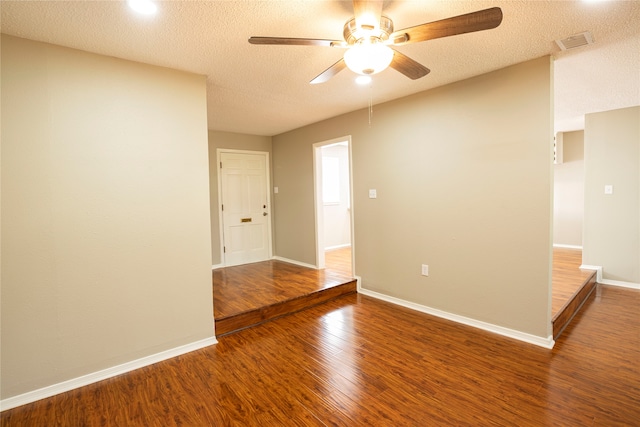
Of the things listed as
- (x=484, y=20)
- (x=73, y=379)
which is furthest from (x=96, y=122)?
(x=484, y=20)

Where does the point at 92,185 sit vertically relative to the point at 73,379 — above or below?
above

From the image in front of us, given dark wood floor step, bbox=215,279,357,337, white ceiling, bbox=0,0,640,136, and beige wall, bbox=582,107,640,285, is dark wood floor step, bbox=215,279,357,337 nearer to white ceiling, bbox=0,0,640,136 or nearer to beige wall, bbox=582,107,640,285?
white ceiling, bbox=0,0,640,136

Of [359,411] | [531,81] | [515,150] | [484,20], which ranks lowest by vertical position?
[359,411]

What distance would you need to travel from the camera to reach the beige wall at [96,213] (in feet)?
6.76

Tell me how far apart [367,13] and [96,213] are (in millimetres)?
2337

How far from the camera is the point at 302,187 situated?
515 centimetres

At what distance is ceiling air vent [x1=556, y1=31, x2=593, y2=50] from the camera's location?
7.12 feet

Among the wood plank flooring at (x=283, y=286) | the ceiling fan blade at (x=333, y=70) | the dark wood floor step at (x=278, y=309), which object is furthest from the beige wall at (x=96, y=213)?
the ceiling fan blade at (x=333, y=70)

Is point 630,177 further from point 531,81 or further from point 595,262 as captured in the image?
point 531,81

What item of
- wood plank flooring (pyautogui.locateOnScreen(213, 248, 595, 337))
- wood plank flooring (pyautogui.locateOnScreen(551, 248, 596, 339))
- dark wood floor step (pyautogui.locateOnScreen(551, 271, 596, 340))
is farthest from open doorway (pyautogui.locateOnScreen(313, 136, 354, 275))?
dark wood floor step (pyautogui.locateOnScreen(551, 271, 596, 340))

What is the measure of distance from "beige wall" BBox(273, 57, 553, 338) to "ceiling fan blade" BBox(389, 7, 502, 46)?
5.16ft

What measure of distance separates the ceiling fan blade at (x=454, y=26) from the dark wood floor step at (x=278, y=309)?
2.76m

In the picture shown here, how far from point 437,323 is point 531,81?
2435mm

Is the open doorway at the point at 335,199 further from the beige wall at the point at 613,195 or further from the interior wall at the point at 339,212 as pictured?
the beige wall at the point at 613,195
